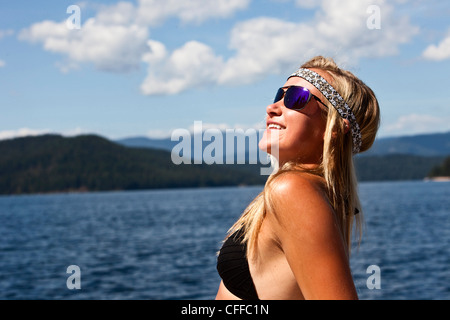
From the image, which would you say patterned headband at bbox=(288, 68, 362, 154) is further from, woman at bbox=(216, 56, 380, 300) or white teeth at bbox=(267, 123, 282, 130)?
white teeth at bbox=(267, 123, 282, 130)

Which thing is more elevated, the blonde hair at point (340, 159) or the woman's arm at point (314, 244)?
the blonde hair at point (340, 159)

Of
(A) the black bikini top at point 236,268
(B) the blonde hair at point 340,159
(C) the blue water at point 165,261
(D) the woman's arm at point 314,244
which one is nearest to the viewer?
(D) the woman's arm at point 314,244

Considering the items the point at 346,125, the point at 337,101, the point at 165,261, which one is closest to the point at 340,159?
the point at 346,125

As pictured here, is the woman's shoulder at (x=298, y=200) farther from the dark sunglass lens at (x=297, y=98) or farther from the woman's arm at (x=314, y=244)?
the dark sunglass lens at (x=297, y=98)

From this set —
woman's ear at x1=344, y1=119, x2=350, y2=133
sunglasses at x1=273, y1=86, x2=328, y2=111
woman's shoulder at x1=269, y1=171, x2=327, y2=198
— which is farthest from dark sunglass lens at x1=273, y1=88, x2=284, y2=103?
woman's shoulder at x1=269, y1=171, x2=327, y2=198

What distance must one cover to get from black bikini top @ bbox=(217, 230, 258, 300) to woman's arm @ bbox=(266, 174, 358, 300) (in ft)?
1.65

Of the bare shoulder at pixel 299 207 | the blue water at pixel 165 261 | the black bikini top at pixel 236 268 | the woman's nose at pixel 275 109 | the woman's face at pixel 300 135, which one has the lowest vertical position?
the blue water at pixel 165 261

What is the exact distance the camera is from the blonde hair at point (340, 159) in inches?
102

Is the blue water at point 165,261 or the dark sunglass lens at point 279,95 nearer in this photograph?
the dark sunglass lens at point 279,95

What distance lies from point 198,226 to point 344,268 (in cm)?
6345

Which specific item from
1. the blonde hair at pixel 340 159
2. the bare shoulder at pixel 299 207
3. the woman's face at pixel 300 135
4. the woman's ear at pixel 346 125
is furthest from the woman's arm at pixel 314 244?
the woman's ear at pixel 346 125

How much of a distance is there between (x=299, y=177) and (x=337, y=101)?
0.62 meters

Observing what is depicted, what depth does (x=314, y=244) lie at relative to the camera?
217 centimetres
